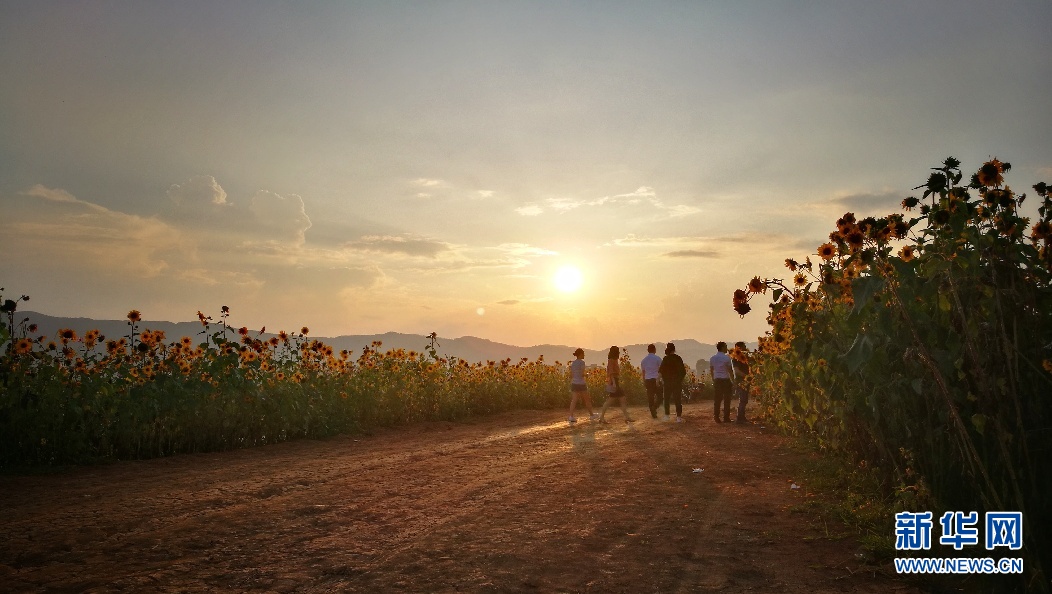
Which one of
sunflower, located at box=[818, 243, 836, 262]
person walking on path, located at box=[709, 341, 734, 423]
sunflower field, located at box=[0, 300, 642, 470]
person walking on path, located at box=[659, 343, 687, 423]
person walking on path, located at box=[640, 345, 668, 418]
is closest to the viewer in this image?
sunflower, located at box=[818, 243, 836, 262]

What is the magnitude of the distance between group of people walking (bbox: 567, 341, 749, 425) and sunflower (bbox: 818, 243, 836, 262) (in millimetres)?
7027

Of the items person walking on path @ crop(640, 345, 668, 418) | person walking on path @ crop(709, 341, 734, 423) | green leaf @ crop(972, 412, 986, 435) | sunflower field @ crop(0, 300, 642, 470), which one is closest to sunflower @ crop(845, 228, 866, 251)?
green leaf @ crop(972, 412, 986, 435)

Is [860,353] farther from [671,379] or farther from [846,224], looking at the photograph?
[671,379]

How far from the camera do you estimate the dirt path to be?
449 centimetres

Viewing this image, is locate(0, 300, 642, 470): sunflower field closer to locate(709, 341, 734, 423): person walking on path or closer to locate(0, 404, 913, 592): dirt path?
locate(0, 404, 913, 592): dirt path

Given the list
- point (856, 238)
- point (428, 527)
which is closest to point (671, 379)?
point (856, 238)

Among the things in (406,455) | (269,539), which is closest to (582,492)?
(269,539)

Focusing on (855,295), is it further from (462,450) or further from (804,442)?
(462,450)

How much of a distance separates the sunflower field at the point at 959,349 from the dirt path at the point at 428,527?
0.92 meters

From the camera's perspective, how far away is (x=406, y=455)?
10109mm

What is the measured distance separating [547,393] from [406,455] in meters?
10.8

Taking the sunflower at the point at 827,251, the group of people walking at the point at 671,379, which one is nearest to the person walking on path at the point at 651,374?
the group of people walking at the point at 671,379

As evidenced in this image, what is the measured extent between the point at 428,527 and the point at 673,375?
10.9m

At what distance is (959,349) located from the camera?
4.46 metres
